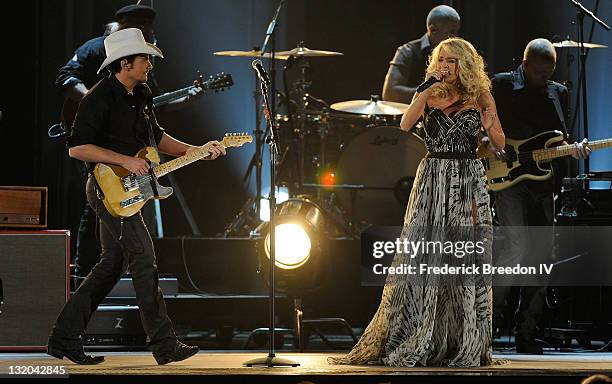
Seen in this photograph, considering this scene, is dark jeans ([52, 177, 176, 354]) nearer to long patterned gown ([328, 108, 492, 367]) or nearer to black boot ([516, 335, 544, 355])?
long patterned gown ([328, 108, 492, 367])

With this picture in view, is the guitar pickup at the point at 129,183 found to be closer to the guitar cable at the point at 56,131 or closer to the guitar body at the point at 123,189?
the guitar body at the point at 123,189

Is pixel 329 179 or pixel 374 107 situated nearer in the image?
pixel 374 107

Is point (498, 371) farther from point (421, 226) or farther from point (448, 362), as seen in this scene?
point (421, 226)

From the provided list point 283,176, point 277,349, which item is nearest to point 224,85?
point 283,176

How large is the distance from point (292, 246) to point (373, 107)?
1.85 m

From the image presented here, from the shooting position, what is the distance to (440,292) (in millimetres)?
5906

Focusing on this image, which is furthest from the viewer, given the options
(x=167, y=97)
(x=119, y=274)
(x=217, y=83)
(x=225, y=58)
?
(x=225, y=58)

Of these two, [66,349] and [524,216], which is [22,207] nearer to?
[66,349]

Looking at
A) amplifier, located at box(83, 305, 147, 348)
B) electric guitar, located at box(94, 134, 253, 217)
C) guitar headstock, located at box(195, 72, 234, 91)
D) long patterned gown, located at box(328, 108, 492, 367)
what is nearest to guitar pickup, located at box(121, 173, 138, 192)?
electric guitar, located at box(94, 134, 253, 217)

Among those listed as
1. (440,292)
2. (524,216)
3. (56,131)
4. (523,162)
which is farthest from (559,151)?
(56,131)

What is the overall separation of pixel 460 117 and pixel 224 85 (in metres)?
2.83

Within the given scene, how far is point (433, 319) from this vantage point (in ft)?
19.2

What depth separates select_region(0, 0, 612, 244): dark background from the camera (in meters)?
8.51

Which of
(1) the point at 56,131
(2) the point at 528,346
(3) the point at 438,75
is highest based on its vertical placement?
(3) the point at 438,75
